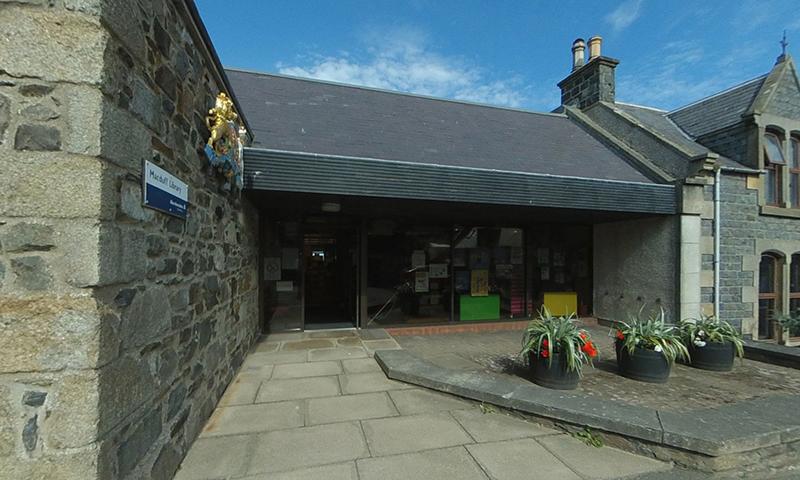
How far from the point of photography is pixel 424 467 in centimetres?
262

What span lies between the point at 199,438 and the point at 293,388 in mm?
1201

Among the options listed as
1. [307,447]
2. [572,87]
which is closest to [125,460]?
[307,447]

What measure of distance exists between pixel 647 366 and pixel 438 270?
4160mm

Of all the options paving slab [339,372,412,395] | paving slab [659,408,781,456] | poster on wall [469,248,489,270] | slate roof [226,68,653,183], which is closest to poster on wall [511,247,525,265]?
poster on wall [469,248,489,270]

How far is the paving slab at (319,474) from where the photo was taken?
2465 mm

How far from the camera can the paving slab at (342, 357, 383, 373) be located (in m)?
4.66

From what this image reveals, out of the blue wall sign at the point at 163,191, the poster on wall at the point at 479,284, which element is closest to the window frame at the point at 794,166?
the poster on wall at the point at 479,284

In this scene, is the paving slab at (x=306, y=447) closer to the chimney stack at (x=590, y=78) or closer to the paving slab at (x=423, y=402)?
the paving slab at (x=423, y=402)

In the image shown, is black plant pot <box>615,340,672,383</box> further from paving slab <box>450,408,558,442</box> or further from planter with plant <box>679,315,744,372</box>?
paving slab <box>450,408,558,442</box>

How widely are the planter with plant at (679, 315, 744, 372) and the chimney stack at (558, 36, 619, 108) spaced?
7.37 meters

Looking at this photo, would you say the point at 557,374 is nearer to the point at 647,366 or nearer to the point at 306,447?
the point at 647,366

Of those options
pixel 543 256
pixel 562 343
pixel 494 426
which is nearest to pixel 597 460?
pixel 494 426

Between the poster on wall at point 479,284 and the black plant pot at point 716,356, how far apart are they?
12.4 feet

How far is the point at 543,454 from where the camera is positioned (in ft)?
9.35
